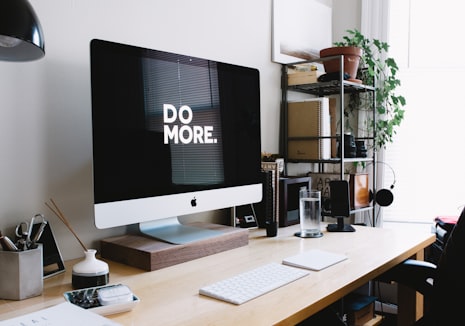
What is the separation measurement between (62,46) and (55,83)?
121 millimetres

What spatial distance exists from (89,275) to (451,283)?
2.87 feet

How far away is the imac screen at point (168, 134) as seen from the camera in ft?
3.89

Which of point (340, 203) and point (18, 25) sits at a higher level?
point (18, 25)

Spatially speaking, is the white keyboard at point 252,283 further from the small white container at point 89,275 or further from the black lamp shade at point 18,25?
the black lamp shade at point 18,25

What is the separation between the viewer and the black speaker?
1.84 m

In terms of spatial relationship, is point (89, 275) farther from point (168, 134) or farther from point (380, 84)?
point (380, 84)

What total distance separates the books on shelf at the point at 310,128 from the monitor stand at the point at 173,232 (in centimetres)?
95

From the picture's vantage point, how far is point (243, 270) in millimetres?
1247

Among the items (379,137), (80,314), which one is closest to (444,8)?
(379,137)

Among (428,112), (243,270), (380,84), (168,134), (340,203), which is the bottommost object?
(243,270)

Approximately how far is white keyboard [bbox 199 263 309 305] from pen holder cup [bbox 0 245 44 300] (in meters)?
0.40

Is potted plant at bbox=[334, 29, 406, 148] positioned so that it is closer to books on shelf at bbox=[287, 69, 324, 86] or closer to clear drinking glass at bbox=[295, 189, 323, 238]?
books on shelf at bbox=[287, 69, 324, 86]

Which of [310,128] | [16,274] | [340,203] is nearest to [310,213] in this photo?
[340,203]

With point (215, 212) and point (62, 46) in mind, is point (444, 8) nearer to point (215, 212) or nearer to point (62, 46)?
point (215, 212)
